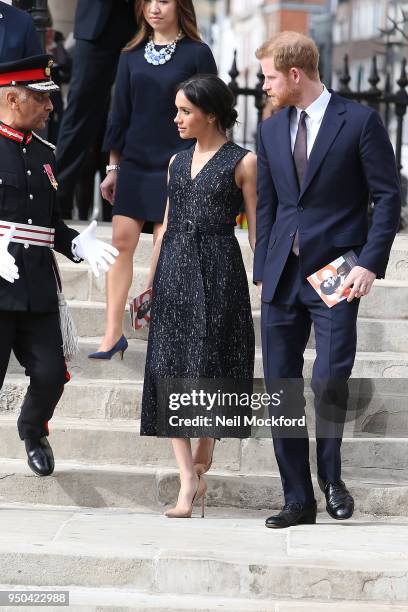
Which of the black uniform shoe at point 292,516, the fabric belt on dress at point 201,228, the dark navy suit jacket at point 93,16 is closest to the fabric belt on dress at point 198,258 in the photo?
the fabric belt on dress at point 201,228

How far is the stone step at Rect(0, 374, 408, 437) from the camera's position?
695 cm

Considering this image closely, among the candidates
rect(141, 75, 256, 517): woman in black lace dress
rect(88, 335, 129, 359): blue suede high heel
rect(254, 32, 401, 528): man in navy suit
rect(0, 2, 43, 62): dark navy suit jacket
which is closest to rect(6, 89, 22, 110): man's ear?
rect(141, 75, 256, 517): woman in black lace dress

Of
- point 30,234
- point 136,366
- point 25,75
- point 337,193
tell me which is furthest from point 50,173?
point 136,366

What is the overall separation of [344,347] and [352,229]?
47 cm

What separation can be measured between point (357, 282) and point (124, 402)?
1.75 metres

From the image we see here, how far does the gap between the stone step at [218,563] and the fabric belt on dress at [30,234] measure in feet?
3.97

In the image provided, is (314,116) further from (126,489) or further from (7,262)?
(126,489)

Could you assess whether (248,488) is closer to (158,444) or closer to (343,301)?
(158,444)

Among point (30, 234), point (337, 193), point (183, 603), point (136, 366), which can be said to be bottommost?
point (136, 366)

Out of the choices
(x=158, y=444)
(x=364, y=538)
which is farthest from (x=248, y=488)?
(x=364, y=538)

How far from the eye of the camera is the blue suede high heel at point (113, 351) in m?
7.08

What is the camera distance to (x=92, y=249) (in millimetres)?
6152

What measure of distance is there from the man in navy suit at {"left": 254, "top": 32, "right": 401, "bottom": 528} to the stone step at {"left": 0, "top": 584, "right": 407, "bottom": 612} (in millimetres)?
727

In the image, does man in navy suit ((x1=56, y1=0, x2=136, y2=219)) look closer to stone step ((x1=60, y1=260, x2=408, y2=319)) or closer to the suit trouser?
stone step ((x1=60, y1=260, x2=408, y2=319))
